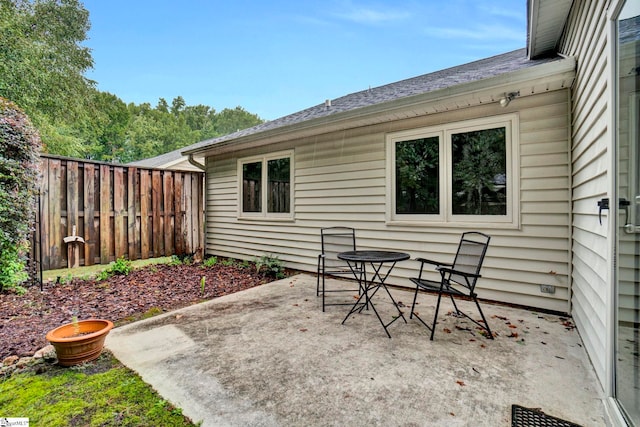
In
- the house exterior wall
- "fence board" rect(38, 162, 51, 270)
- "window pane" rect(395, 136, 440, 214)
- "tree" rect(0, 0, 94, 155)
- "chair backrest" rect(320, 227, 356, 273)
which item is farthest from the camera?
"tree" rect(0, 0, 94, 155)

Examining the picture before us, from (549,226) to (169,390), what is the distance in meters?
3.92

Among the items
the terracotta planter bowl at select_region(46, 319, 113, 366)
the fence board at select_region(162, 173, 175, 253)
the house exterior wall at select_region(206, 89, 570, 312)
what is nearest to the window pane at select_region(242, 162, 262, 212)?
the house exterior wall at select_region(206, 89, 570, 312)

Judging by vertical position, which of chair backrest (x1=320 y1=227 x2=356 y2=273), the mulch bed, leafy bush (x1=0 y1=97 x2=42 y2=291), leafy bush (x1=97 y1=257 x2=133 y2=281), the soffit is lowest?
the mulch bed

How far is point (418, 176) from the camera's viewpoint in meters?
4.11

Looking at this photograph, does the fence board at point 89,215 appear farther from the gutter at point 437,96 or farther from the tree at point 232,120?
the tree at point 232,120

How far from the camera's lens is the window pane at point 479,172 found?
3463 millimetres

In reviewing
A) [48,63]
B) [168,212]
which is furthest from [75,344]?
[48,63]

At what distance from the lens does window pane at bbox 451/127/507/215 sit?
3.46m

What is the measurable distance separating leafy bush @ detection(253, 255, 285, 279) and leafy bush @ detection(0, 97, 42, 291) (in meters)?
3.38

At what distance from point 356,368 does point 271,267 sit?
11.7 feet

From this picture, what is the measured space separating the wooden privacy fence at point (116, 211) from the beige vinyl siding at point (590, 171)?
22.1 feet

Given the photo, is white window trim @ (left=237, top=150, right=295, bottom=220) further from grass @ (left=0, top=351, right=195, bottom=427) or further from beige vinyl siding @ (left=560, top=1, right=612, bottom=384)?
beige vinyl siding @ (left=560, top=1, right=612, bottom=384)

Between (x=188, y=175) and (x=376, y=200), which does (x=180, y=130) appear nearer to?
(x=188, y=175)

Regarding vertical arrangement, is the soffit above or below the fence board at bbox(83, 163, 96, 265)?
above
